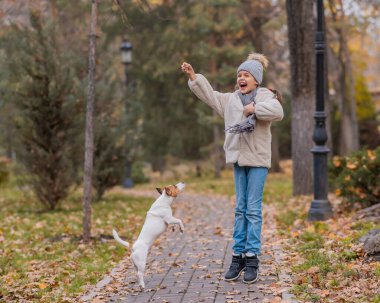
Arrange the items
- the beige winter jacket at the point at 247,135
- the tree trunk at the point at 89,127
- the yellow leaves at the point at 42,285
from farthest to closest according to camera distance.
Answer: the tree trunk at the point at 89,127 < the yellow leaves at the point at 42,285 < the beige winter jacket at the point at 247,135

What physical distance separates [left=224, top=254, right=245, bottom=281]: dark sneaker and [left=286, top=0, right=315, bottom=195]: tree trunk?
339 inches

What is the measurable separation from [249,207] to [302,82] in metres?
8.56

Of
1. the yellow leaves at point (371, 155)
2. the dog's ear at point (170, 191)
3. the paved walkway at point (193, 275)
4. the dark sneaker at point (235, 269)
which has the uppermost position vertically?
the yellow leaves at point (371, 155)

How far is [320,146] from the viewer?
11.2 meters

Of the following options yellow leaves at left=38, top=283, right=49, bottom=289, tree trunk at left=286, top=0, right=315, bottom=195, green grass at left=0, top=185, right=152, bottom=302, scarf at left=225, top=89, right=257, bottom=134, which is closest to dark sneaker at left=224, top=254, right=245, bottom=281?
scarf at left=225, top=89, right=257, bottom=134

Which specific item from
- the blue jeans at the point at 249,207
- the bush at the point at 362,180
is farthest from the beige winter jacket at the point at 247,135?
the bush at the point at 362,180

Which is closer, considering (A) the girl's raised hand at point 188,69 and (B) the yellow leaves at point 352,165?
(A) the girl's raised hand at point 188,69

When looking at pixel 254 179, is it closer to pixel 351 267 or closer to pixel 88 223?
pixel 351 267

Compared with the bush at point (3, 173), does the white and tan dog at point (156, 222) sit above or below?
above

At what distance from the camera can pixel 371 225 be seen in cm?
922

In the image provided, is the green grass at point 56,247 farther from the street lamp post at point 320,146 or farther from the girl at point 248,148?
the street lamp post at point 320,146

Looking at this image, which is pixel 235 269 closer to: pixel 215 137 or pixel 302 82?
pixel 302 82

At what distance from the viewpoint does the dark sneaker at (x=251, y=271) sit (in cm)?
645

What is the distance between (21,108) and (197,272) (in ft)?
26.5
